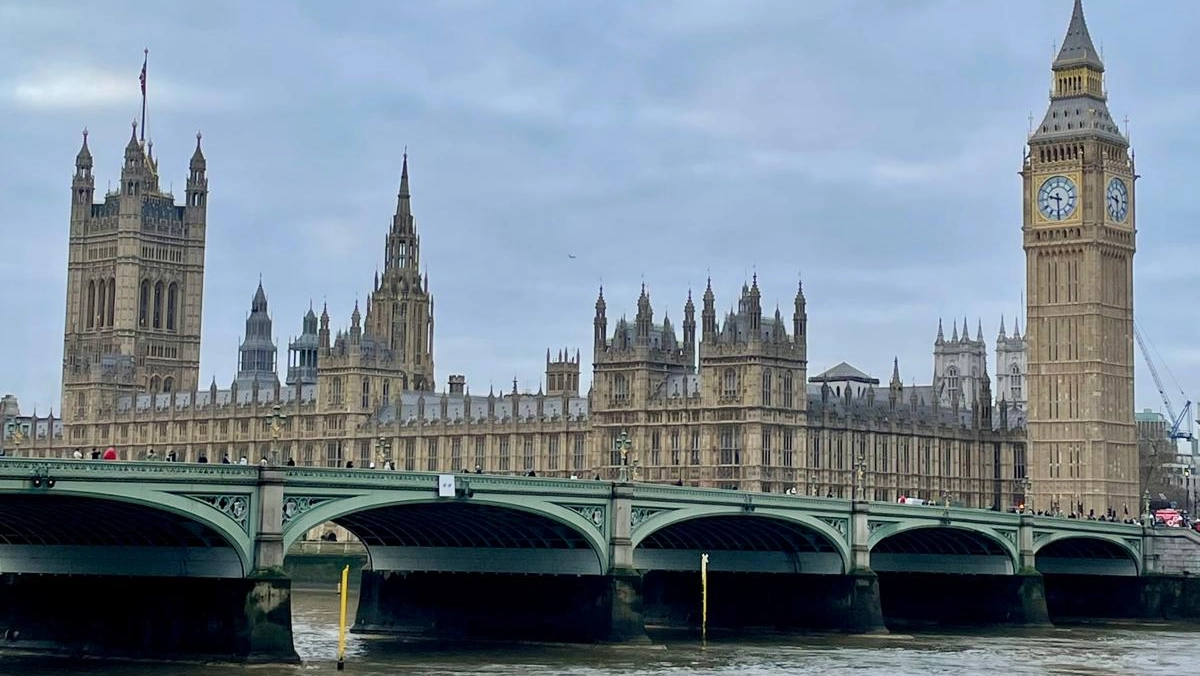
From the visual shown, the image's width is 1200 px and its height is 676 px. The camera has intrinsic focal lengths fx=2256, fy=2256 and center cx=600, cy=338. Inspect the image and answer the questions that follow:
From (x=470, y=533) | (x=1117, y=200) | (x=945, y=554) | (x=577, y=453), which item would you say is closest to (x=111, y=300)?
(x=577, y=453)

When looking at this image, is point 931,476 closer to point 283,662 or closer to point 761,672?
point 761,672

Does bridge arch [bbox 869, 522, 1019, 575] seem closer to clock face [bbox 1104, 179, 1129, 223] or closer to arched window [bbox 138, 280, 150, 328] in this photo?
A: clock face [bbox 1104, 179, 1129, 223]

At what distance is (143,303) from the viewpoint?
194 meters

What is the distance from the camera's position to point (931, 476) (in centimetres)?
14800

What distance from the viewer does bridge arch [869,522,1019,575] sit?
97.7 m

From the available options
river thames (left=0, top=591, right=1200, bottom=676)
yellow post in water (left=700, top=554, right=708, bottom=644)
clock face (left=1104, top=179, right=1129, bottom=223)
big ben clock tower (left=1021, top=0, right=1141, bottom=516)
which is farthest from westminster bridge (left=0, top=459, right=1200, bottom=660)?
clock face (left=1104, top=179, right=1129, bottom=223)

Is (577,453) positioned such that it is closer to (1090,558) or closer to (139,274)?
(1090,558)

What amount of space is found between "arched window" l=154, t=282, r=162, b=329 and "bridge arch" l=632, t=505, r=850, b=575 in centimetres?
11259

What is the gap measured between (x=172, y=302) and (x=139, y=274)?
4.66 metres

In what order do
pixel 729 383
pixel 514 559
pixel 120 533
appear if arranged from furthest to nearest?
pixel 729 383, pixel 514 559, pixel 120 533

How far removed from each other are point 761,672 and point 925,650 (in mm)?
13172

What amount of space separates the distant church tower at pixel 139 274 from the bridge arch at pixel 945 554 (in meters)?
103

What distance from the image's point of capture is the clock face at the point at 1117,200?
144 meters

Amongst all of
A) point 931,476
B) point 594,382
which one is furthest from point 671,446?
point 931,476
